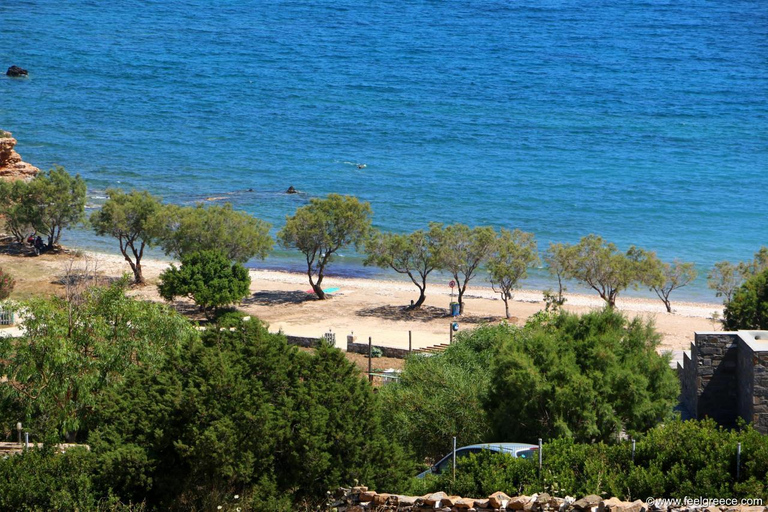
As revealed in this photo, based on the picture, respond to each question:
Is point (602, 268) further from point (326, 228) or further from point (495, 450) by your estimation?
point (495, 450)

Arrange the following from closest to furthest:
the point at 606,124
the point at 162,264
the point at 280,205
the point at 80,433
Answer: the point at 80,433
the point at 162,264
the point at 280,205
the point at 606,124

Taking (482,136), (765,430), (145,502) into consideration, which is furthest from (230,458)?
(482,136)

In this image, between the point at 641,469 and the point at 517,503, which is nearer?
the point at 517,503

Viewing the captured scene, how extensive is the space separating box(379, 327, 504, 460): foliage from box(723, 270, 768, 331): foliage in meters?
9.77

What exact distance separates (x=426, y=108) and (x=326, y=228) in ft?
216

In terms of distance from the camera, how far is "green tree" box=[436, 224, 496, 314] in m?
43.7

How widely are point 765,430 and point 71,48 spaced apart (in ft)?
421

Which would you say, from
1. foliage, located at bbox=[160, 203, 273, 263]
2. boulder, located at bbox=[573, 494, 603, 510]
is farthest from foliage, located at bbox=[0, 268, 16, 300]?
boulder, located at bbox=[573, 494, 603, 510]

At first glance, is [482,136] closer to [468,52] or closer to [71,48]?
[468,52]

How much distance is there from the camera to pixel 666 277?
159 ft

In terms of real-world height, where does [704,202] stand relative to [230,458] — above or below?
above

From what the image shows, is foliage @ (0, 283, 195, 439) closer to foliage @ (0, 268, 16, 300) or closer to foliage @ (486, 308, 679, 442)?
foliage @ (486, 308, 679, 442)

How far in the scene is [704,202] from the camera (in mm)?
75938

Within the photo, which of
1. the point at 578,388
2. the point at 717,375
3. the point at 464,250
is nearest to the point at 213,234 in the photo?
the point at 464,250
